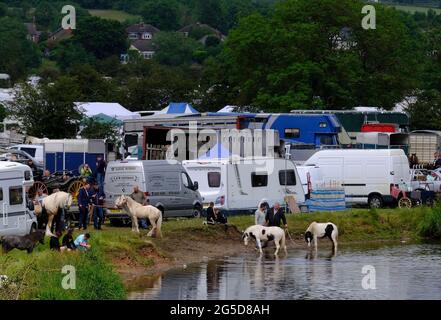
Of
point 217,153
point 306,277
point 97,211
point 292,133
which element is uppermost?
point 292,133

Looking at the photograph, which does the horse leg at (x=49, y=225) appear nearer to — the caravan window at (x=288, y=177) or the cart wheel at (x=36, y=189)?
the cart wheel at (x=36, y=189)

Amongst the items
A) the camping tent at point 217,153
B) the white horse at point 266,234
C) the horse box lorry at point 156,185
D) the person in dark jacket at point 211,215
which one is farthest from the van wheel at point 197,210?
the white horse at point 266,234

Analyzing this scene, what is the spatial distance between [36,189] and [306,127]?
64.6 feet

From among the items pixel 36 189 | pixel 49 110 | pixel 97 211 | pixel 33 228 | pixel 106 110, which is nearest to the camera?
pixel 33 228

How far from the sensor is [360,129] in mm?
64562

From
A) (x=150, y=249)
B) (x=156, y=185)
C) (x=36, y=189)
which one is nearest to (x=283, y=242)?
(x=150, y=249)

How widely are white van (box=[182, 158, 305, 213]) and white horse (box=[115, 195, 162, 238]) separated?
5841 mm

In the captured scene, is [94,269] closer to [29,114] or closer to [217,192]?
[217,192]

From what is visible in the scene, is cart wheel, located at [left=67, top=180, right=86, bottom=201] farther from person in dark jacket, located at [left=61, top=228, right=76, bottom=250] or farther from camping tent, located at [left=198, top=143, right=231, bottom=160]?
person in dark jacket, located at [left=61, top=228, right=76, bottom=250]

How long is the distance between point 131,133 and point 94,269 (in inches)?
1208

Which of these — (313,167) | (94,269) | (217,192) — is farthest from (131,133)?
(94,269)

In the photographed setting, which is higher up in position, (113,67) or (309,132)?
(113,67)

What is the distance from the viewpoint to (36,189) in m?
42.7

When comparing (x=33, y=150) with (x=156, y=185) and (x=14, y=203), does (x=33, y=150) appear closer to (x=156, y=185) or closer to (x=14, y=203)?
(x=156, y=185)
